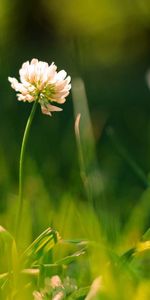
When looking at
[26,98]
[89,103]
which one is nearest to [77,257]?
[26,98]

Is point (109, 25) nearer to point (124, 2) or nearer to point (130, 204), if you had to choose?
point (124, 2)

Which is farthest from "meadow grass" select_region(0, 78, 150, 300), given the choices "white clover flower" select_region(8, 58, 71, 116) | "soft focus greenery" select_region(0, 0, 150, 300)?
"white clover flower" select_region(8, 58, 71, 116)

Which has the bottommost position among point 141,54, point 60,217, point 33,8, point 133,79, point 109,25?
point 60,217

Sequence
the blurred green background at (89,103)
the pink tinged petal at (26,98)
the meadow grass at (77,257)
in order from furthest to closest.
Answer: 1. the blurred green background at (89,103)
2. the pink tinged petal at (26,98)
3. the meadow grass at (77,257)

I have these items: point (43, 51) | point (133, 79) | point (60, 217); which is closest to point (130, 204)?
point (60, 217)

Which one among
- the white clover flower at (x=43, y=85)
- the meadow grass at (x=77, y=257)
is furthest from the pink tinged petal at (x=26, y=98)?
the meadow grass at (x=77, y=257)

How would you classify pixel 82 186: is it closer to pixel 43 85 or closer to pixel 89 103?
pixel 43 85

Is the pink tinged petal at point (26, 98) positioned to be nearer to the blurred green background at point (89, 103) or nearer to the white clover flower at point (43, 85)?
the white clover flower at point (43, 85)

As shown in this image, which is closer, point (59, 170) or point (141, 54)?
point (59, 170)
